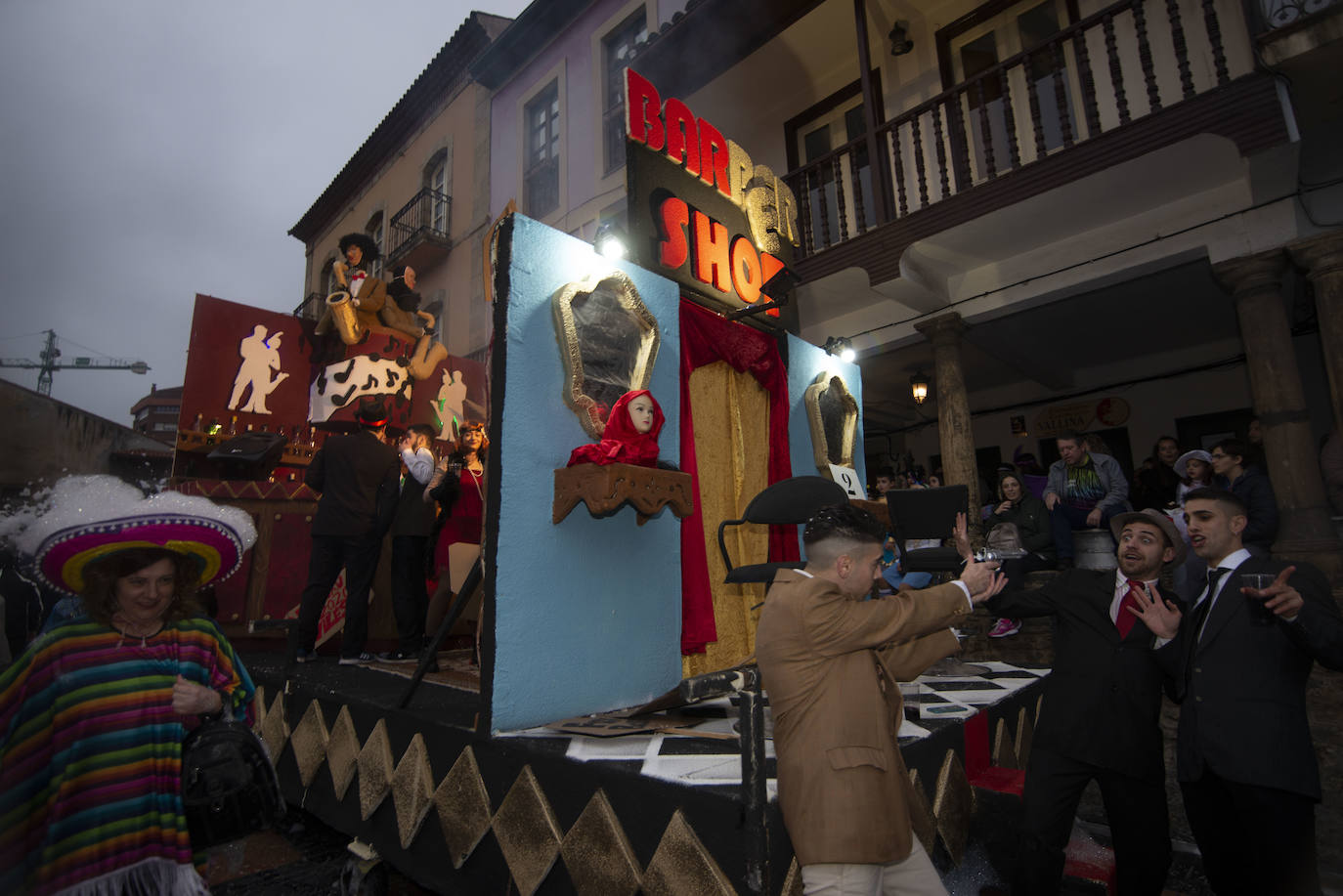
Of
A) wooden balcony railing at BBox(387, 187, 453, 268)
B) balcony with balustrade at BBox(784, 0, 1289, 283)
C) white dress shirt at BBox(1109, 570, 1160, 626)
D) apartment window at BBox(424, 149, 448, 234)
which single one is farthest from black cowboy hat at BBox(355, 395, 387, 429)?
apartment window at BBox(424, 149, 448, 234)

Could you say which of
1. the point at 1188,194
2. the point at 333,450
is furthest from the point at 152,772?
the point at 1188,194

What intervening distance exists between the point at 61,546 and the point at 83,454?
482 inches

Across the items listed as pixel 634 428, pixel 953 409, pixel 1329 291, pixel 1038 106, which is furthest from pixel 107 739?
pixel 1329 291

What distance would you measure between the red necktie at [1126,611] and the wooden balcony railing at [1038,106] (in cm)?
605

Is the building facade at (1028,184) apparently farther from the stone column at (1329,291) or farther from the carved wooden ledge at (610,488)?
the carved wooden ledge at (610,488)

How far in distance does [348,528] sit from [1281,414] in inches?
339

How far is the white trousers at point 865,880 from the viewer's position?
195cm

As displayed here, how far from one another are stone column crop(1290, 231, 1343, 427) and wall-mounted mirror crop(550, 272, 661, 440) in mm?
6594

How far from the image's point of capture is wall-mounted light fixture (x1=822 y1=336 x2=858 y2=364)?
6.98 m

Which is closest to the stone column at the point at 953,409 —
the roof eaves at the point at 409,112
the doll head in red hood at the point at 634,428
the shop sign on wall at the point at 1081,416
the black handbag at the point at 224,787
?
the shop sign on wall at the point at 1081,416

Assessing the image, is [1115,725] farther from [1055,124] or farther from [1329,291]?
[1055,124]

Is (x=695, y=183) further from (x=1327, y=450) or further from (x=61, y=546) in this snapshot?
(x=1327, y=450)

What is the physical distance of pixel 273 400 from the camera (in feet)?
23.9

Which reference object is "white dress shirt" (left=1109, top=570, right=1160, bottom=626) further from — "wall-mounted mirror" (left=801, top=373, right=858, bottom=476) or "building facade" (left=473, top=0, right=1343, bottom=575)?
"building facade" (left=473, top=0, right=1343, bottom=575)
